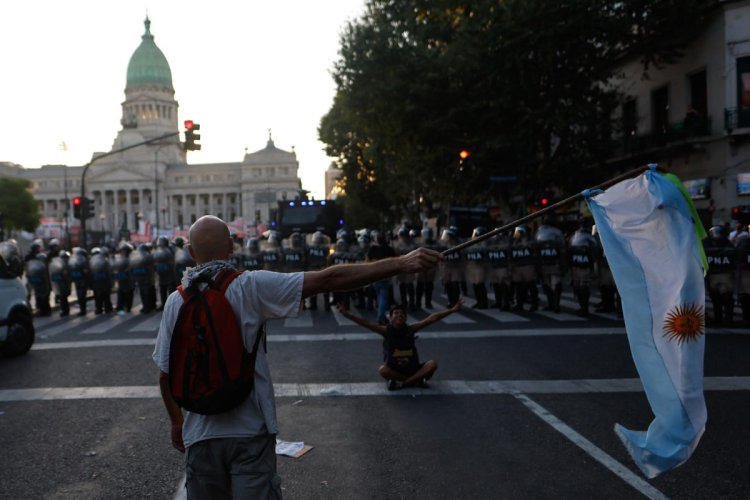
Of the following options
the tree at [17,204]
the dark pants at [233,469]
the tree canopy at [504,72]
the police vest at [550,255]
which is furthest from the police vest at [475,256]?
the tree at [17,204]

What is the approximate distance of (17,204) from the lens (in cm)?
8200

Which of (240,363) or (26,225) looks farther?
(26,225)

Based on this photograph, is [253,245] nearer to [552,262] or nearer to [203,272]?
[552,262]

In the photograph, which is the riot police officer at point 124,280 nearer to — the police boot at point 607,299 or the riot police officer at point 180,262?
the riot police officer at point 180,262

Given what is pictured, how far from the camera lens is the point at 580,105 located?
21719mm

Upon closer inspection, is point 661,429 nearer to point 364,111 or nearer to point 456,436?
point 456,436

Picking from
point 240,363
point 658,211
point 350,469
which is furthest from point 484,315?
point 240,363

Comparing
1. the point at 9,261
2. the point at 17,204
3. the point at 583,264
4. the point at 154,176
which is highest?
Answer: the point at 154,176

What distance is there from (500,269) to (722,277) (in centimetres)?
430

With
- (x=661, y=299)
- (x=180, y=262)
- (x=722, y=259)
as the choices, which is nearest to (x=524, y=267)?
(x=722, y=259)

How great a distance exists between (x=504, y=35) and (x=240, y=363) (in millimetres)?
19257

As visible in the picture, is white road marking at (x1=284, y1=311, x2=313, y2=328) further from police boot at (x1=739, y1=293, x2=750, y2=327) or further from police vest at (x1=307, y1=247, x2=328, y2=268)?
police boot at (x1=739, y1=293, x2=750, y2=327)

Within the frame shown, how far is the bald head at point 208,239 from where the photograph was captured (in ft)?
9.85

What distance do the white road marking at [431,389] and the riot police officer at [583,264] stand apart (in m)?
5.59
